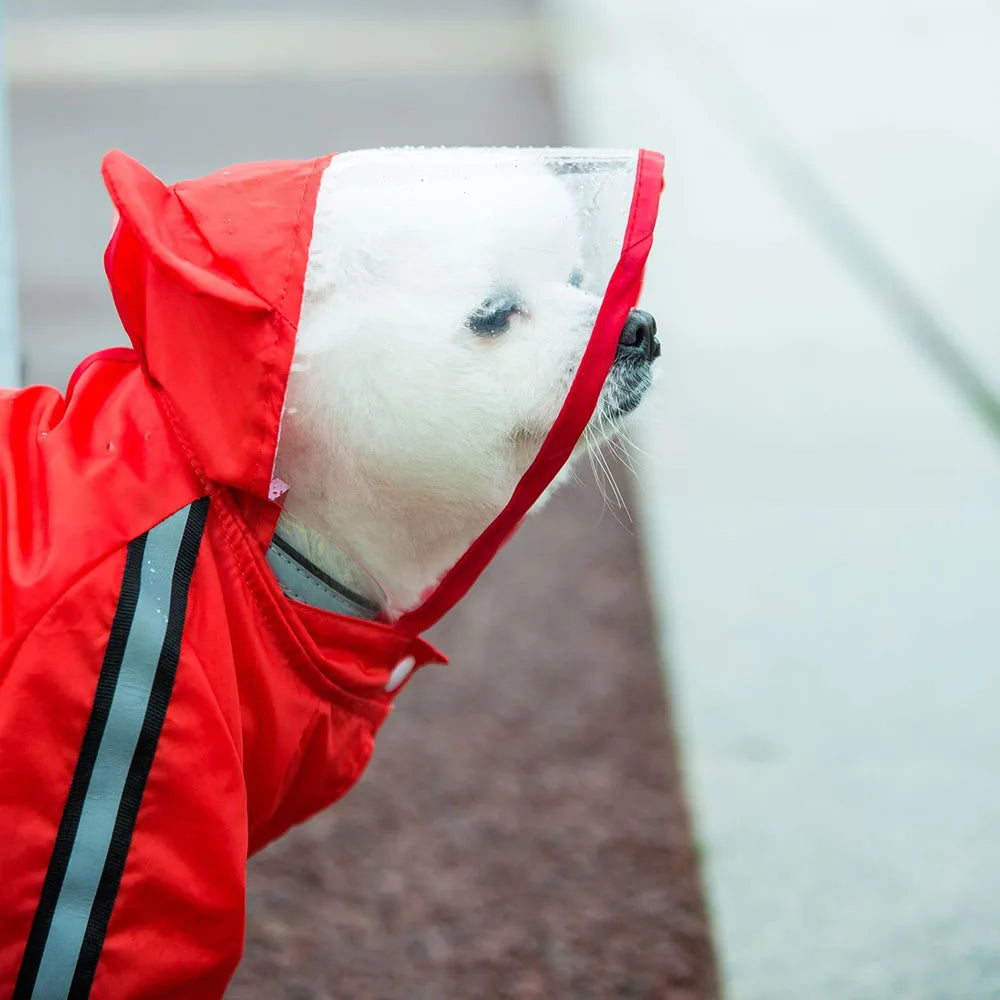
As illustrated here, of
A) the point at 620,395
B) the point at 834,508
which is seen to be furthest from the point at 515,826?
the point at 834,508

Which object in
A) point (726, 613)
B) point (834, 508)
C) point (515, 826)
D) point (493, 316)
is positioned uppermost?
point (493, 316)

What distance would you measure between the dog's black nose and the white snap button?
528 millimetres

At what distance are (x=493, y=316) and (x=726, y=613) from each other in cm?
196

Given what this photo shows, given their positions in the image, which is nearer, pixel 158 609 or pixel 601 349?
pixel 158 609

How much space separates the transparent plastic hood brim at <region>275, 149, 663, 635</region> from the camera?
1.64 meters

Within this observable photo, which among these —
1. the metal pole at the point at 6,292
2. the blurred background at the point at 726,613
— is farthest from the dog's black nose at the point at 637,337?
the metal pole at the point at 6,292

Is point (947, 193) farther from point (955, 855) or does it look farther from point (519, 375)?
point (519, 375)

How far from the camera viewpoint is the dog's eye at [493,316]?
1661 millimetres

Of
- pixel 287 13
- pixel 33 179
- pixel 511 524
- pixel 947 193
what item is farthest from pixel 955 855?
pixel 287 13

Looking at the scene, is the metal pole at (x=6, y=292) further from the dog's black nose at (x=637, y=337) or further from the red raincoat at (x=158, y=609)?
the dog's black nose at (x=637, y=337)

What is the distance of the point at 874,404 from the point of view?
176 inches

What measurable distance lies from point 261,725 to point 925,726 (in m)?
1.79

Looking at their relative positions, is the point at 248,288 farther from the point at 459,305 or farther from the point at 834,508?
the point at 834,508

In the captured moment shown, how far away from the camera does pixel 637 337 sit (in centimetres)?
180
